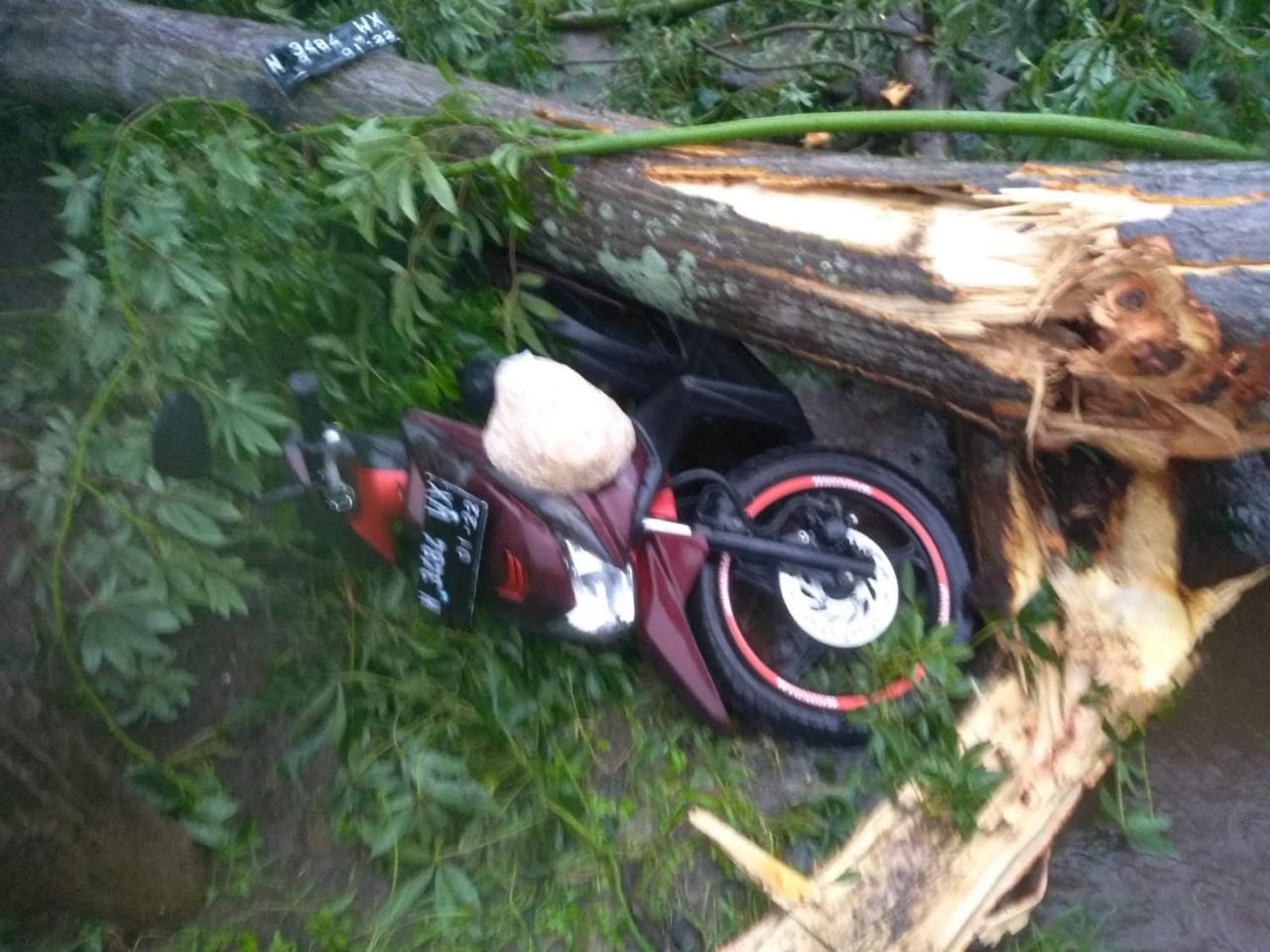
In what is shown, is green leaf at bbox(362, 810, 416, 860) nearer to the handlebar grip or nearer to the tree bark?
the handlebar grip

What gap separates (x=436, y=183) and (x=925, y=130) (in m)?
0.99

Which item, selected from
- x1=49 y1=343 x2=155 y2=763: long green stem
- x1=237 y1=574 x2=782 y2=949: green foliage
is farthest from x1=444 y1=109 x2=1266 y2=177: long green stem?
x1=237 y1=574 x2=782 y2=949: green foliage

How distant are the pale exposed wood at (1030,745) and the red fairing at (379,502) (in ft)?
3.52

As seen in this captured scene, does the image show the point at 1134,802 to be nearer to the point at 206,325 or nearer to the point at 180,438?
the point at 180,438

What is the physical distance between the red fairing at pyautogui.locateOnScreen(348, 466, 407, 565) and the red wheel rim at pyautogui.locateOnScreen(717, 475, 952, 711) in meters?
0.70

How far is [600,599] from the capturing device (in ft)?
6.73

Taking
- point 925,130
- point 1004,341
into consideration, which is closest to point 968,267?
point 1004,341

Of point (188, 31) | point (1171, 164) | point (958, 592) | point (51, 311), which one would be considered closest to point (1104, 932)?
point (958, 592)

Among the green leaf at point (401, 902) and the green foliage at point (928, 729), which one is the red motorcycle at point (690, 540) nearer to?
the green foliage at point (928, 729)

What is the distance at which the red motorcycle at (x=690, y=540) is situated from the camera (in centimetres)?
200

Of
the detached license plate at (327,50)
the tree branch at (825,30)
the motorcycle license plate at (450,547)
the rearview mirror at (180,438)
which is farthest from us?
the tree branch at (825,30)

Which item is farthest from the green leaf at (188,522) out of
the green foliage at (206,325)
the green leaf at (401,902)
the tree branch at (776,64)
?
the tree branch at (776,64)

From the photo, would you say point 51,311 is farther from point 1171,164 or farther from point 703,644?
point 1171,164

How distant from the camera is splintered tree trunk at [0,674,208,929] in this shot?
148 centimetres
